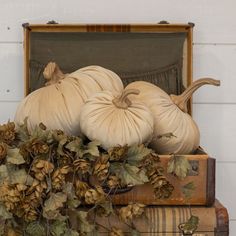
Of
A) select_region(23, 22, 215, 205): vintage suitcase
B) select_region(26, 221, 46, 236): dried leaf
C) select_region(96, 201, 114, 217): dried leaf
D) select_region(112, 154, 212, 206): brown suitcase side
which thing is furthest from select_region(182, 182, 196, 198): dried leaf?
select_region(23, 22, 215, 205): vintage suitcase

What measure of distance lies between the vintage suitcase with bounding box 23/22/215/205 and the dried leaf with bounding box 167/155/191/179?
0.34 m

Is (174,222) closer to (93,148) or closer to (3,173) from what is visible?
(93,148)

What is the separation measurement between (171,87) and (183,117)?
0.24 metres

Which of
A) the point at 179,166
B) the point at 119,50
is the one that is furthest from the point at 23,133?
the point at 119,50

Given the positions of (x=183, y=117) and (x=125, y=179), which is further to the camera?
(x=183, y=117)

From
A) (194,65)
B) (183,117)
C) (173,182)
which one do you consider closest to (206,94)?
(194,65)

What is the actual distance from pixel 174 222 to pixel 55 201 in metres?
0.20

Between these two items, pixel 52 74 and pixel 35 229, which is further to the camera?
pixel 52 74

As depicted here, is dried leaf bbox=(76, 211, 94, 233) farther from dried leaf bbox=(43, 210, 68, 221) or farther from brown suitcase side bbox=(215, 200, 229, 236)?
brown suitcase side bbox=(215, 200, 229, 236)

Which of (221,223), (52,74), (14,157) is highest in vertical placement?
(52,74)

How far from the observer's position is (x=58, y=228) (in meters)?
0.73

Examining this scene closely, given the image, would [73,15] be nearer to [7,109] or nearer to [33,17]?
[33,17]

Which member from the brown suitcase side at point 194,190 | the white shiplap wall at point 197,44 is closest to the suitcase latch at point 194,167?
the brown suitcase side at point 194,190

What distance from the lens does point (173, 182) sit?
2.60 ft
